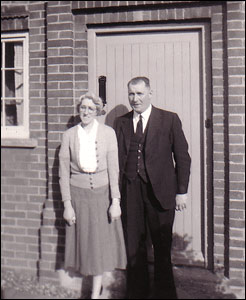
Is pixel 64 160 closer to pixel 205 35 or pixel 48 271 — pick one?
pixel 48 271

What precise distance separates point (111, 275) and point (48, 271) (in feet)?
2.44

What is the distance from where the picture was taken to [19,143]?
4.82 meters

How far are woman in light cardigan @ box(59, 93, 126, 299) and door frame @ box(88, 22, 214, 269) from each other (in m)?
0.81

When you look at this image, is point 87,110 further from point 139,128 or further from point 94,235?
point 94,235

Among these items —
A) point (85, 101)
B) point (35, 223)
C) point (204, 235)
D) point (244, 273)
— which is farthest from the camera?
point (35, 223)

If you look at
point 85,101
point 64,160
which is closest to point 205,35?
point 85,101

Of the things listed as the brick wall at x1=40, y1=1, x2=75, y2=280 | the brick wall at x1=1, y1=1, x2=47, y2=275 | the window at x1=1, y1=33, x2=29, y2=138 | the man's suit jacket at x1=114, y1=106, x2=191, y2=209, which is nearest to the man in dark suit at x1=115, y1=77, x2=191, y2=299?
the man's suit jacket at x1=114, y1=106, x2=191, y2=209

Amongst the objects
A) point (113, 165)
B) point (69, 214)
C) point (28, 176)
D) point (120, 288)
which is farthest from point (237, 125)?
point (28, 176)

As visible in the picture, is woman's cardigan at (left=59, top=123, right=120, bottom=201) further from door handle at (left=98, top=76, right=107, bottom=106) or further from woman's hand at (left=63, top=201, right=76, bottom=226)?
door handle at (left=98, top=76, right=107, bottom=106)

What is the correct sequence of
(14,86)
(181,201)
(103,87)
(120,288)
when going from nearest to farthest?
(181,201)
(120,288)
(103,87)
(14,86)

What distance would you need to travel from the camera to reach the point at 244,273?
426 cm

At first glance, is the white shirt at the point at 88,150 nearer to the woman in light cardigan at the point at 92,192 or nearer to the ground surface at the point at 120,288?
the woman in light cardigan at the point at 92,192

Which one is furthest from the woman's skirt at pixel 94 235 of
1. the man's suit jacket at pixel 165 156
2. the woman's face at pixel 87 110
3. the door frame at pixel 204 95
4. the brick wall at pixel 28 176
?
the door frame at pixel 204 95

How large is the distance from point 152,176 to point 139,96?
0.81 metres
